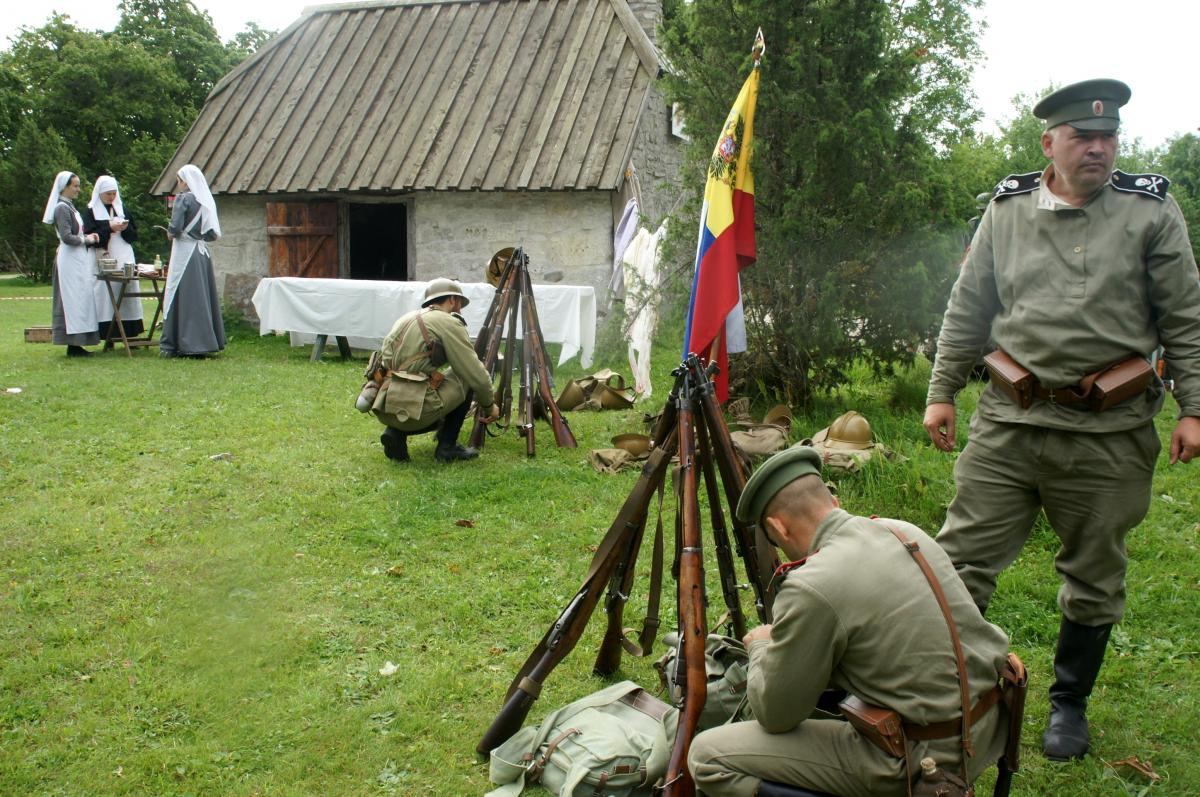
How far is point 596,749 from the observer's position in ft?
10.2

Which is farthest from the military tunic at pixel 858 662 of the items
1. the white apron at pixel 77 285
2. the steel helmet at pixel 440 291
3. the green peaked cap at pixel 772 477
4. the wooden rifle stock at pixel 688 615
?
the white apron at pixel 77 285

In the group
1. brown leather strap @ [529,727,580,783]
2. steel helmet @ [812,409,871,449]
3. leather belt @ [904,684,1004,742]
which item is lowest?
brown leather strap @ [529,727,580,783]

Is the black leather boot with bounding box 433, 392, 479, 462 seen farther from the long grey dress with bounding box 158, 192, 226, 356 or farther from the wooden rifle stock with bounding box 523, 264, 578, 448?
the long grey dress with bounding box 158, 192, 226, 356

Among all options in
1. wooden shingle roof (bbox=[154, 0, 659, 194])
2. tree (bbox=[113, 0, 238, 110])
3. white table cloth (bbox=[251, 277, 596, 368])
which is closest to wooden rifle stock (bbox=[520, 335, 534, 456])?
white table cloth (bbox=[251, 277, 596, 368])

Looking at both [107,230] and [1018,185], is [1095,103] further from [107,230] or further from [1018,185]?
[107,230]

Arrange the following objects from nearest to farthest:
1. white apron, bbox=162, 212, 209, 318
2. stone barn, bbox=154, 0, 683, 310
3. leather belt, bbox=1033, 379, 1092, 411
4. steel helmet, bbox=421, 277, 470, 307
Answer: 1. leather belt, bbox=1033, 379, 1092, 411
2. steel helmet, bbox=421, 277, 470, 307
3. white apron, bbox=162, 212, 209, 318
4. stone barn, bbox=154, 0, 683, 310

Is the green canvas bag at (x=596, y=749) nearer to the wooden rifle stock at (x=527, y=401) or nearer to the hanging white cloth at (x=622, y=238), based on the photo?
the wooden rifle stock at (x=527, y=401)

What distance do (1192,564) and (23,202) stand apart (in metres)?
34.6

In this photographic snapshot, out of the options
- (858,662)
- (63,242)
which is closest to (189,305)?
(63,242)

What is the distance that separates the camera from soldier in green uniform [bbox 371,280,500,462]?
660 cm

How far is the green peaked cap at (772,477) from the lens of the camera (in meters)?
2.60

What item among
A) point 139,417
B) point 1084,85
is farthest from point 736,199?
point 139,417

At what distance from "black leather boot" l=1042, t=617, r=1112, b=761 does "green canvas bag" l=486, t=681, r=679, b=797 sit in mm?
1346

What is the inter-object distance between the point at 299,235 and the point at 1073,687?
1301cm
